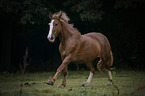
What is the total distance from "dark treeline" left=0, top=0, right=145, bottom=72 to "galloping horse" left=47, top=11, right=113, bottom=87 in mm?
7842

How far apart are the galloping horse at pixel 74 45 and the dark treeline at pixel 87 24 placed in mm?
7842

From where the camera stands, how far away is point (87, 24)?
66.8ft

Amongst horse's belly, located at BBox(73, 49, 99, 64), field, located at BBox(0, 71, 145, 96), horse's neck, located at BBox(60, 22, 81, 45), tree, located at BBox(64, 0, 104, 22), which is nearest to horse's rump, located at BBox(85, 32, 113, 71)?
horse's belly, located at BBox(73, 49, 99, 64)

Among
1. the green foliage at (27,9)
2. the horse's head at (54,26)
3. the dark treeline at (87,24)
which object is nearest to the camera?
the horse's head at (54,26)

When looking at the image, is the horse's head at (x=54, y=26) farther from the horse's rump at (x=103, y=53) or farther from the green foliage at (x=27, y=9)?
the green foliage at (x=27, y=9)

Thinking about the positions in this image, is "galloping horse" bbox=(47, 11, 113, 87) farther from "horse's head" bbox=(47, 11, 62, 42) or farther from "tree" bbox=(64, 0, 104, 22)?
"tree" bbox=(64, 0, 104, 22)

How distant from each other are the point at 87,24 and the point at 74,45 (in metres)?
11.7

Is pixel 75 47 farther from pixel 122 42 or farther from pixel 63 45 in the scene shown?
pixel 122 42

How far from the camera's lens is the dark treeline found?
1755cm

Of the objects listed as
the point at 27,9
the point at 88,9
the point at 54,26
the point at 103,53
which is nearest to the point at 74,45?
the point at 54,26

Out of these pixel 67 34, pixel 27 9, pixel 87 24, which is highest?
pixel 27 9

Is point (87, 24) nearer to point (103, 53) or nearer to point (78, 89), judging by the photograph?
point (103, 53)

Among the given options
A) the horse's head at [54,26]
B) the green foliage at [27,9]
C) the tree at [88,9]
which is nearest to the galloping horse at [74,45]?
the horse's head at [54,26]

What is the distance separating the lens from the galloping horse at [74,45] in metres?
8.45
